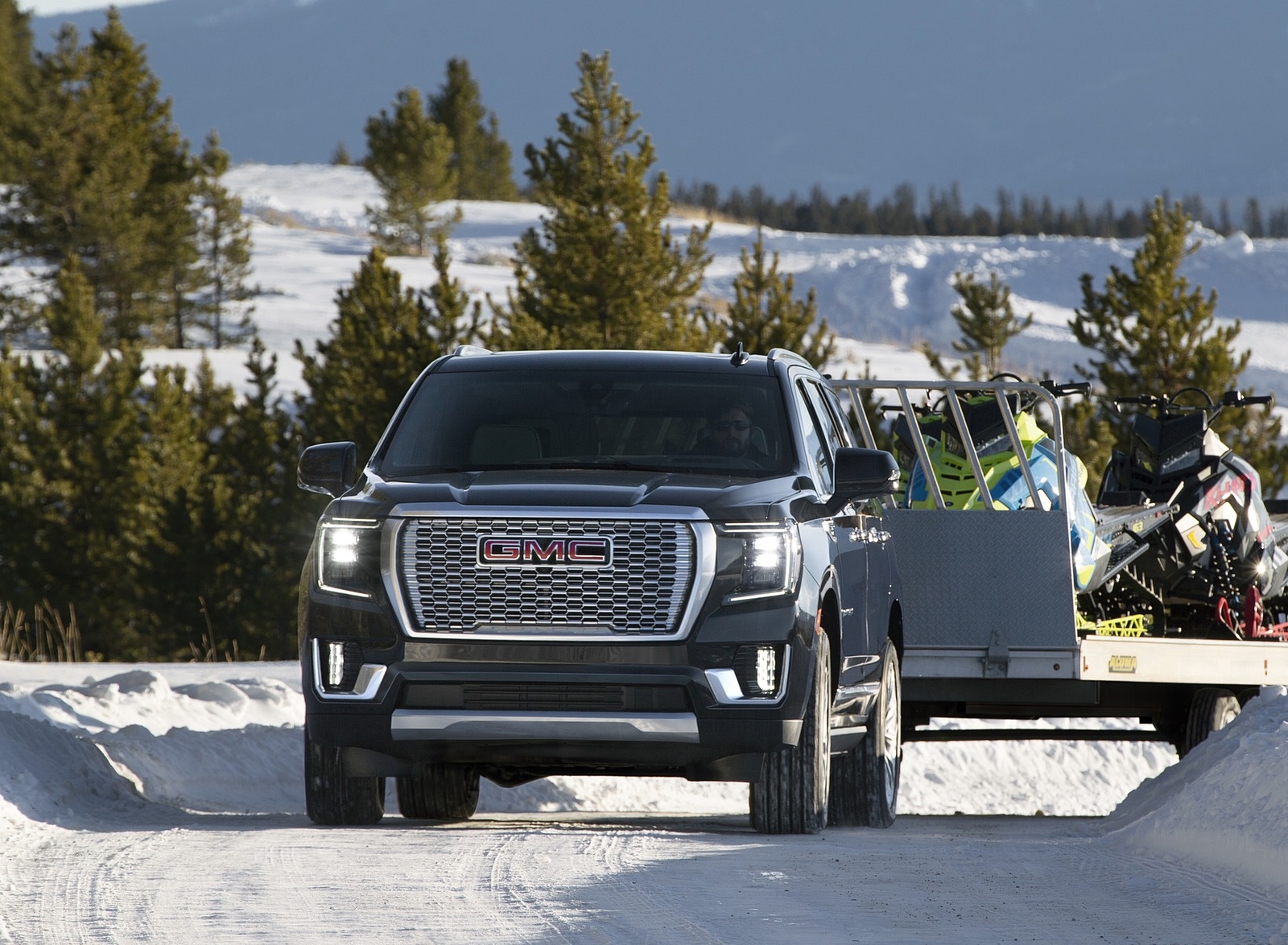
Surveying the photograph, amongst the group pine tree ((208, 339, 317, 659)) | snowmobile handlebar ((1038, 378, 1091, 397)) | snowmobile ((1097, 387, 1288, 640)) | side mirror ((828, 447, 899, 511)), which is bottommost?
pine tree ((208, 339, 317, 659))

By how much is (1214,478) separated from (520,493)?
6.30 m

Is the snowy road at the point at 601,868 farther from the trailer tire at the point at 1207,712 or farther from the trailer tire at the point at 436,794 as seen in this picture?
the trailer tire at the point at 1207,712

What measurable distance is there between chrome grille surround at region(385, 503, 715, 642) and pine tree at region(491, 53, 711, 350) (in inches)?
1018

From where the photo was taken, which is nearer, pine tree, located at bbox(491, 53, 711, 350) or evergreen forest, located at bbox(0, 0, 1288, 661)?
pine tree, located at bbox(491, 53, 711, 350)

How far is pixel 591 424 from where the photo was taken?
8.45 meters

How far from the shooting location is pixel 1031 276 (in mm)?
82750

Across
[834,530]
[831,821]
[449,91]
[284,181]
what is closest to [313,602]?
[834,530]

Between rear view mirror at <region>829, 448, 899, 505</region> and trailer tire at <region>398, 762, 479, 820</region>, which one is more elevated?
rear view mirror at <region>829, 448, 899, 505</region>

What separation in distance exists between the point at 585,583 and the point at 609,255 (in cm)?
2821

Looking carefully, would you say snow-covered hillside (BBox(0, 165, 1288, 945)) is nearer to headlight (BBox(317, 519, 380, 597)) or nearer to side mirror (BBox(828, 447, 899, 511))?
headlight (BBox(317, 519, 380, 597))

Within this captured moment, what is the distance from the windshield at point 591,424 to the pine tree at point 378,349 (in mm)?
26540

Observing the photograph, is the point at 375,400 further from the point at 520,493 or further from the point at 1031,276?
the point at 1031,276

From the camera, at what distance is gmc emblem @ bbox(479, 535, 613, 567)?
7.35m

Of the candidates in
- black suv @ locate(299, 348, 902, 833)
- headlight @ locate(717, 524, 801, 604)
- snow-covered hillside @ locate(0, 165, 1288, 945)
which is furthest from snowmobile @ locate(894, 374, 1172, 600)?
headlight @ locate(717, 524, 801, 604)
